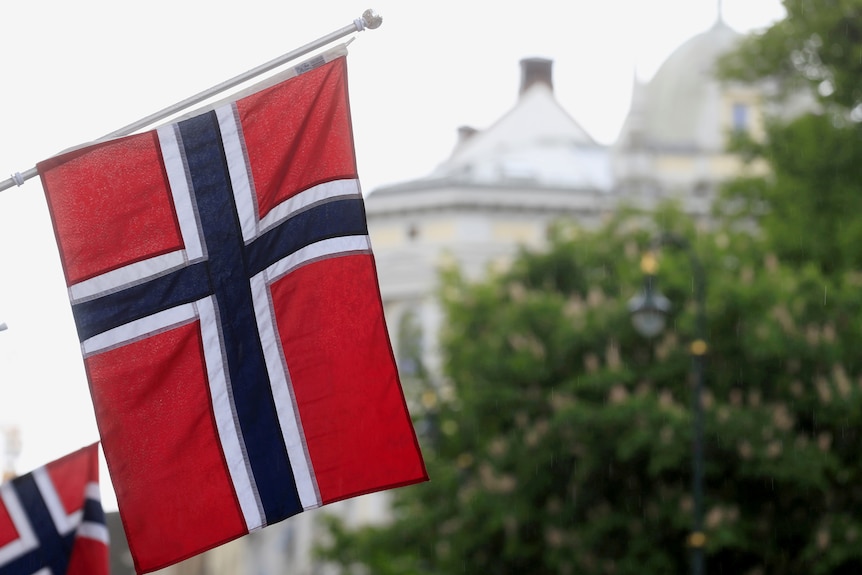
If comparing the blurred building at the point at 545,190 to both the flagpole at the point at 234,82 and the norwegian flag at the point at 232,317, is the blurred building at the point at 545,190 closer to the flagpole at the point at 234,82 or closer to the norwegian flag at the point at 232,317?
the norwegian flag at the point at 232,317

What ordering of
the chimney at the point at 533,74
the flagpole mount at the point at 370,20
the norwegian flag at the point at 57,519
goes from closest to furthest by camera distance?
the flagpole mount at the point at 370,20, the norwegian flag at the point at 57,519, the chimney at the point at 533,74

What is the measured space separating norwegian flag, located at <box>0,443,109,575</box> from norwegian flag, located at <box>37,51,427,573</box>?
1.80 metres

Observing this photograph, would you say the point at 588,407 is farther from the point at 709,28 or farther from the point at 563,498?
the point at 709,28

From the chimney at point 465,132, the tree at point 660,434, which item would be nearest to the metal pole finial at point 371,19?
the tree at point 660,434

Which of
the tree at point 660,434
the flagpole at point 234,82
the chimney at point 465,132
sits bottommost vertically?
the tree at point 660,434

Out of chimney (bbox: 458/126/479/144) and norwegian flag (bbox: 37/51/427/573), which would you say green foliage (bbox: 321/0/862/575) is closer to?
norwegian flag (bbox: 37/51/427/573)

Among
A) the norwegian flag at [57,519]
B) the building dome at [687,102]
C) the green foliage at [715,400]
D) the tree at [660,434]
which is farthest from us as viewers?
the building dome at [687,102]

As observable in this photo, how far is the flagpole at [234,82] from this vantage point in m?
6.82

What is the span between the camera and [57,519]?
8.98 metres

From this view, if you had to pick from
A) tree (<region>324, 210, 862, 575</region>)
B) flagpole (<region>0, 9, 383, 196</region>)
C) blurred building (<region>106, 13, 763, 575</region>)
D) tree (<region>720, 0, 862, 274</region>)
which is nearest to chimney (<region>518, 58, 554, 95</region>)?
blurred building (<region>106, 13, 763, 575</region>)

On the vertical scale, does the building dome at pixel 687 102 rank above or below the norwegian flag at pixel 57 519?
above

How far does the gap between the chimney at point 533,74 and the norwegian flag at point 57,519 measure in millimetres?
61864

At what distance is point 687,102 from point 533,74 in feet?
36.7

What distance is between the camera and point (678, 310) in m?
30.2
